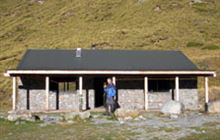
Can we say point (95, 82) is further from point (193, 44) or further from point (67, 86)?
point (193, 44)

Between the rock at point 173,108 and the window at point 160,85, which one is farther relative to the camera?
the window at point 160,85

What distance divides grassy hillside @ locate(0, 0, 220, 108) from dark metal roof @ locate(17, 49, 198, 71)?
73.5 feet

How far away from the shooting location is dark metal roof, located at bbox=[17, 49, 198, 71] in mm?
35344

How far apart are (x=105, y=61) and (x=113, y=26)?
178 feet

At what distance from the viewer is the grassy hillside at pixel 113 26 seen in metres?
76.8

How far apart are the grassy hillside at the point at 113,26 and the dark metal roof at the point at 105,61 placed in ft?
73.5

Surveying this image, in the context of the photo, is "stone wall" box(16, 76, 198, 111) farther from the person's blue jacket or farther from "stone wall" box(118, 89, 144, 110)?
the person's blue jacket

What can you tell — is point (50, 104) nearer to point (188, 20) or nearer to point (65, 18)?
point (188, 20)

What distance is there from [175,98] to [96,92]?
5.18 m

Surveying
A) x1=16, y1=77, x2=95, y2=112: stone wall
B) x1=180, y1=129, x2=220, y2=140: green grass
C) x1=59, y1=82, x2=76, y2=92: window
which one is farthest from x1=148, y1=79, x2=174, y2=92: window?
x1=180, y1=129, x2=220, y2=140: green grass

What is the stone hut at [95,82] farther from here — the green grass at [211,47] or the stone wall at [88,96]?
the green grass at [211,47]

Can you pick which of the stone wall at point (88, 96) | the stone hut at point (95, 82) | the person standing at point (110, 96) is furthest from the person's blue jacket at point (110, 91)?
the stone wall at point (88, 96)

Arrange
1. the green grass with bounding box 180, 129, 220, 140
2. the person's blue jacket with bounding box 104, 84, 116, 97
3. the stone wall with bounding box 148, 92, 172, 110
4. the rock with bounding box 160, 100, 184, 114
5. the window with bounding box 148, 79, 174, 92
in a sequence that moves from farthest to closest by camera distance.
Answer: the window with bounding box 148, 79, 174, 92 → the stone wall with bounding box 148, 92, 172, 110 → the rock with bounding box 160, 100, 184, 114 → the person's blue jacket with bounding box 104, 84, 116, 97 → the green grass with bounding box 180, 129, 220, 140

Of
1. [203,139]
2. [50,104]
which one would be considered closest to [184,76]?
[50,104]
